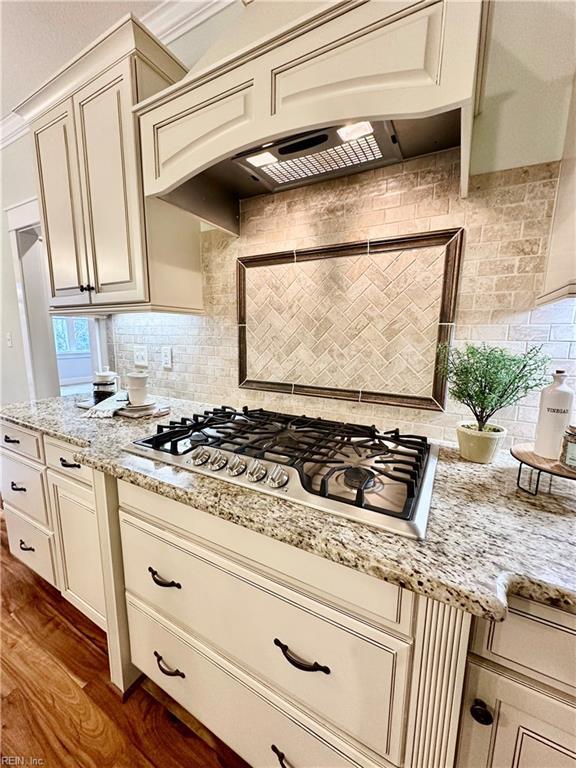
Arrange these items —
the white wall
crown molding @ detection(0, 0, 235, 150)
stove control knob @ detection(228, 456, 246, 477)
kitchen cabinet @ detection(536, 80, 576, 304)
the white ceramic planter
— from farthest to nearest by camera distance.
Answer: the white wall
crown molding @ detection(0, 0, 235, 150)
the white ceramic planter
stove control knob @ detection(228, 456, 246, 477)
kitchen cabinet @ detection(536, 80, 576, 304)

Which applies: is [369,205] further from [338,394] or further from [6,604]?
[6,604]

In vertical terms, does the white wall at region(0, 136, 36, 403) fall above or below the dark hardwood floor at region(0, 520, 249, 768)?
above

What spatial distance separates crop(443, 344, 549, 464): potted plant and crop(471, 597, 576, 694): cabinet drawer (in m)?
0.49

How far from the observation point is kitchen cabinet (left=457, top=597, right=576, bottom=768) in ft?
1.76

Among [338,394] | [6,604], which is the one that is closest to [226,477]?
[338,394]

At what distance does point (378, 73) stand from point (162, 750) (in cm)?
203

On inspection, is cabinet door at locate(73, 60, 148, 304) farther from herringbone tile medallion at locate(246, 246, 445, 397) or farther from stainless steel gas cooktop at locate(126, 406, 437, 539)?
stainless steel gas cooktop at locate(126, 406, 437, 539)

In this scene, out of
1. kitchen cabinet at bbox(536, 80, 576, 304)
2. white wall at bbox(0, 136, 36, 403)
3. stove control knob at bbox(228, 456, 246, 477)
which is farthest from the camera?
white wall at bbox(0, 136, 36, 403)

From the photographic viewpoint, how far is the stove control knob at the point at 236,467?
0.85m

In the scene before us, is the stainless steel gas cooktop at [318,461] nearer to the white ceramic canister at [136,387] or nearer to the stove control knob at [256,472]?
the stove control knob at [256,472]

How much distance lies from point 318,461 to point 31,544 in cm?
167

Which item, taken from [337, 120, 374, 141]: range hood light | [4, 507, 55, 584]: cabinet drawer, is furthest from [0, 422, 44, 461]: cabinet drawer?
[337, 120, 374, 141]: range hood light

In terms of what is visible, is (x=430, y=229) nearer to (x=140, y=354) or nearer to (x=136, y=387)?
(x=136, y=387)

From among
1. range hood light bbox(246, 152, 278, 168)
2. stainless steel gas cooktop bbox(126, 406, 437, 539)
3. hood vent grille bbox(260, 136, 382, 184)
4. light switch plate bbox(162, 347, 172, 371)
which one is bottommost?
stainless steel gas cooktop bbox(126, 406, 437, 539)
